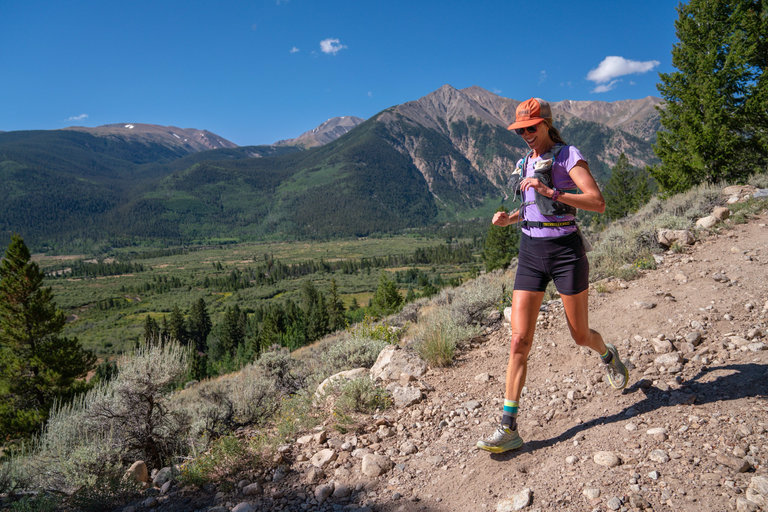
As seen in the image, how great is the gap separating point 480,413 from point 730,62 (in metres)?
14.4

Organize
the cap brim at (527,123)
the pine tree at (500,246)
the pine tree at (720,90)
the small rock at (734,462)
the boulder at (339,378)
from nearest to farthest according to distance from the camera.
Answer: the small rock at (734,462) → the cap brim at (527,123) → the boulder at (339,378) → the pine tree at (720,90) → the pine tree at (500,246)

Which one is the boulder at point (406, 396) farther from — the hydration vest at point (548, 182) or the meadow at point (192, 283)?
the meadow at point (192, 283)

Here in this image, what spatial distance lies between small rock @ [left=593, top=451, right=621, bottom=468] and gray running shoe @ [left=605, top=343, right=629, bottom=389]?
0.98 m

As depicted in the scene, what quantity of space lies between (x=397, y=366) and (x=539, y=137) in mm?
3167

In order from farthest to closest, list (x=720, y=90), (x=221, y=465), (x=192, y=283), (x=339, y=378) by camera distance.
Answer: (x=192, y=283) → (x=720, y=90) → (x=339, y=378) → (x=221, y=465)

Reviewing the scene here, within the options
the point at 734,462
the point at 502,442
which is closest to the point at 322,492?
the point at 502,442

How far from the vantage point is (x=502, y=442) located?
2693 mm

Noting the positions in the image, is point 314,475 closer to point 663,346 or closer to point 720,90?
point 663,346

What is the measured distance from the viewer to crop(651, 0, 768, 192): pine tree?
36.3 ft

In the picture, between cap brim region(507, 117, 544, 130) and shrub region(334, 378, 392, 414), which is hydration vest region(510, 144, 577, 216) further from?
shrub region(334, 378, 392, 414)

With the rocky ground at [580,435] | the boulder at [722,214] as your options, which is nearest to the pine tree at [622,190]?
the boulder at [722,214]

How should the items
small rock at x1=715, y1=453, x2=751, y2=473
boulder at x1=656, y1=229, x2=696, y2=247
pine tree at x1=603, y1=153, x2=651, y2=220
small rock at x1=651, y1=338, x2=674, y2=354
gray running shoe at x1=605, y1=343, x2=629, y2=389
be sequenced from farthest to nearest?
pine tree at x1=603, y1=153, x2=651, y2=220, boulder at x1=656, y1=229, x2=696, y2=247, small rock at x1=651, y1=338, x2=674, y2=354, gray running shoe at x1=605, y1=343, x2=629, y2=389, small rock at x1=715, y1=453, x2=751, y2=473

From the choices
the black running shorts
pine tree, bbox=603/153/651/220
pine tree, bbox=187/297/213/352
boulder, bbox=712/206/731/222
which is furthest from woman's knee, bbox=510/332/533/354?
pine tree, bbox=187/297/213/352

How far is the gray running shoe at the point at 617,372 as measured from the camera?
3.17 m
